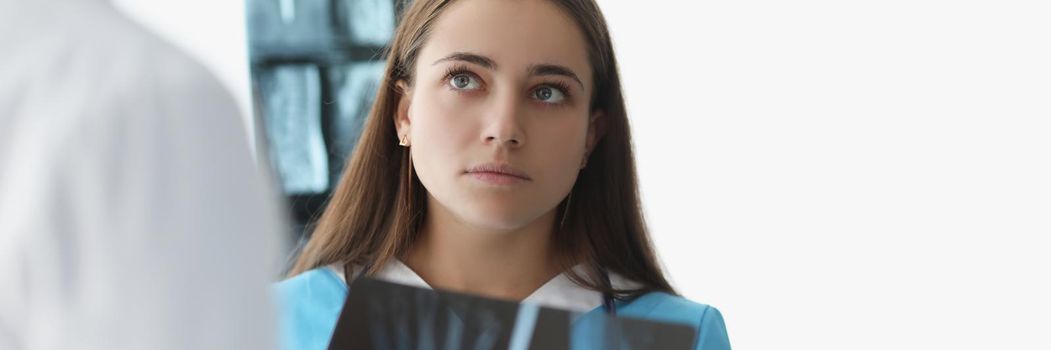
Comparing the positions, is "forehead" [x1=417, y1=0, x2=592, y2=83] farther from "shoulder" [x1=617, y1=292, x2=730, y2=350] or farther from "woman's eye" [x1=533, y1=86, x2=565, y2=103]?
"shoulder" [x1=617, y1=292, x2=730, y2=350]

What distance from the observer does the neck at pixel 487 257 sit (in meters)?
1.24

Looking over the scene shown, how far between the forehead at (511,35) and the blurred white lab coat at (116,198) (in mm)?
737

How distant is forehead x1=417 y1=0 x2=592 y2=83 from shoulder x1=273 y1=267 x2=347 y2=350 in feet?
0.80

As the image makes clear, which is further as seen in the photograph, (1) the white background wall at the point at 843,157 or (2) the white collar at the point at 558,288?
(1) the white background wall at the point at 843,157

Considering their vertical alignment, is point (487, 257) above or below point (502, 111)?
below

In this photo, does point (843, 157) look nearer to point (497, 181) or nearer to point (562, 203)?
point (562, 203)

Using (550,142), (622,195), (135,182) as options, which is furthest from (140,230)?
(622,195)

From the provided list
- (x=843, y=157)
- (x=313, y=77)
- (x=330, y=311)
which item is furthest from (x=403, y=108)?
(x=843, y=157)

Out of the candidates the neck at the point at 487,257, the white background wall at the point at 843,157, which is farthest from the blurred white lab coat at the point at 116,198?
the white background wall at the point at 843,157

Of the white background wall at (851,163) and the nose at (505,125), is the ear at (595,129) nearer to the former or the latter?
the nose at (505,125)

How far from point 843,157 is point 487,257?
1.13 metres

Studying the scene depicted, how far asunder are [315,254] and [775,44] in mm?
1146

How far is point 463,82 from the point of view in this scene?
3.87 feet

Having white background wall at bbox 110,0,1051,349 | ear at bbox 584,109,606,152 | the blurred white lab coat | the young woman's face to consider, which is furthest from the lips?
white background wall at bbox 110,0,1051,349
